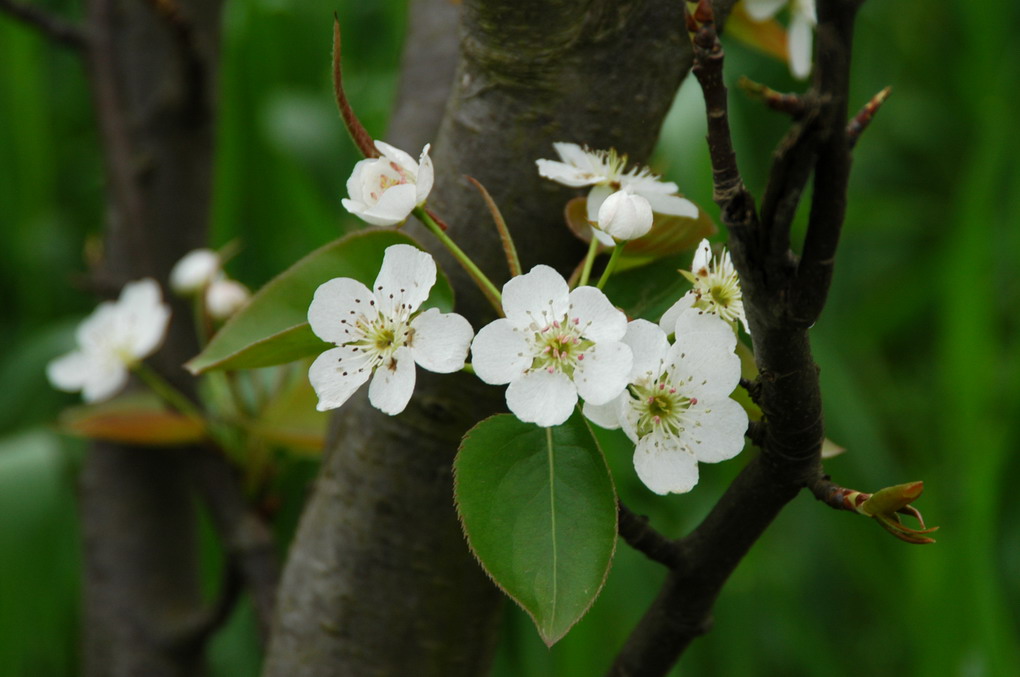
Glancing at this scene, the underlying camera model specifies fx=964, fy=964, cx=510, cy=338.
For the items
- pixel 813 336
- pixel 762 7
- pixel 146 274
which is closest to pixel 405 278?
pixel 762 7

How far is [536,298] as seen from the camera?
0.37 meters

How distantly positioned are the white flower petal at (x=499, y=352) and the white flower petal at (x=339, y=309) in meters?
0.06

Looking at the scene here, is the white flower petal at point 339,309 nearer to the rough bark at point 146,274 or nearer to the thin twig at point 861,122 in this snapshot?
the thin twig at point 861,122

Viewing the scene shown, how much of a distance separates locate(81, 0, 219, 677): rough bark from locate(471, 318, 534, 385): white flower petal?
50 centimetres

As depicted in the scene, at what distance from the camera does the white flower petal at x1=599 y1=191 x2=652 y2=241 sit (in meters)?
0.39

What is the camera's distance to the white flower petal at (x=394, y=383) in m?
0.38

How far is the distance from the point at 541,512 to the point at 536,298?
81mm

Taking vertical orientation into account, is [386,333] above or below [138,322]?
above

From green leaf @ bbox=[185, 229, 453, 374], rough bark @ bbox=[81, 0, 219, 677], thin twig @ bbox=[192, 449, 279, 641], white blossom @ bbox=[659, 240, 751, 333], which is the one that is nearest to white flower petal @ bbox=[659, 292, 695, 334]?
white blossom @ bbox=[659, 240, 751, 333]

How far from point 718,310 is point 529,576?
0.43 feet

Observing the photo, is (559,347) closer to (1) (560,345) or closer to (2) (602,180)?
A: (1) (560,345)

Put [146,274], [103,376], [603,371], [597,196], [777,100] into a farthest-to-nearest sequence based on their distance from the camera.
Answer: [146,274] < [103,376] < [597,196] < [603,371] < [777,100]

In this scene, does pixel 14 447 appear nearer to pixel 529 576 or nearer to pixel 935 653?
pixel 529 576

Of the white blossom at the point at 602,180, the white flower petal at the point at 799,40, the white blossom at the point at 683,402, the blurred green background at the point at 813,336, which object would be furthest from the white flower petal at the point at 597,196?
the blurred green background at the point at 813,336
